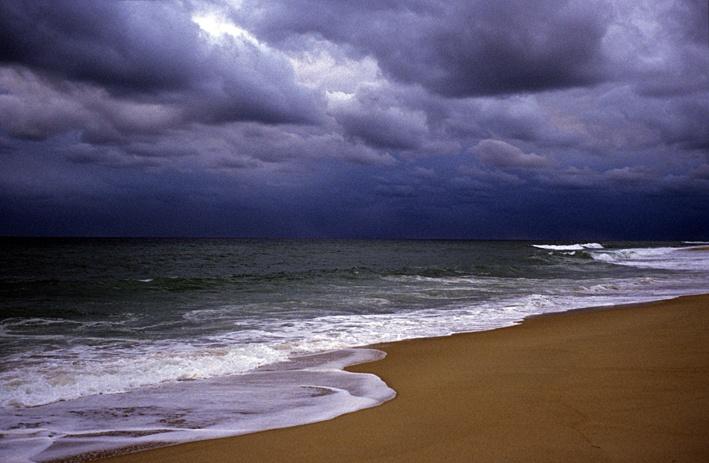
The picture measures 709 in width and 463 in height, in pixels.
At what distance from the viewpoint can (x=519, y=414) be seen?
4.33m

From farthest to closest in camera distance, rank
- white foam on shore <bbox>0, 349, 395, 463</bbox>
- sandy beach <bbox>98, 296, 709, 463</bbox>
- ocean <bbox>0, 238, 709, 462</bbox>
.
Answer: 1. ocean <bbox>0, 238, 709, 462</bbox>
2. white foam on shore <bbox>0, 349, 395, 463</bbox>
3. sandy beach <bbox>98, 296, 709, 463</bbox>

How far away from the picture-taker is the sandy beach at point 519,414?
355 centimetres

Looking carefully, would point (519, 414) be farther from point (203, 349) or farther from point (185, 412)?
point (203, 349)

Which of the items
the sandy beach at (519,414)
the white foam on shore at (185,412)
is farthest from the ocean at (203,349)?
the sandy beach at (519,414)

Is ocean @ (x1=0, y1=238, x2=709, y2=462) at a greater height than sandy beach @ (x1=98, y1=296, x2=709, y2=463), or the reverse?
sandy beach @ (x1=98, y1=296, x2=709, y2=463)

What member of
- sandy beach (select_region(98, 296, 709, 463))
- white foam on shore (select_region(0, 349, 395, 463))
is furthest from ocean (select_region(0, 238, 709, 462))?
sandy beach (select_region(98, 296, 709, 463))

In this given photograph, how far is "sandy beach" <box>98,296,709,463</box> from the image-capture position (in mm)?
3555

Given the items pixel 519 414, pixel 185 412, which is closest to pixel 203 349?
pixel 185 412

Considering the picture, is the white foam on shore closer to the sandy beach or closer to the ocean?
the ocean

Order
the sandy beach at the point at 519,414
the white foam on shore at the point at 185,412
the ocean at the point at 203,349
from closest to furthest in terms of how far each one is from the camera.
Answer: the sandy beach at the point at 519,414, the white foam on shore at the point at 185,412, the ocean at the point at 203,349

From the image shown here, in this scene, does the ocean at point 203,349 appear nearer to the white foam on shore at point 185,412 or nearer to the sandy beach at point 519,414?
Result: the white foam on shore at point 185,412

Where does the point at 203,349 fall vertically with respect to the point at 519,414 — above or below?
below

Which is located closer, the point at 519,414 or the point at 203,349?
the point at 519,414

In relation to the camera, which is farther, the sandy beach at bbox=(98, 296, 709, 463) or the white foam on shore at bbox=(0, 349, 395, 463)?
the white foam on shore at bbox=(0, 349, 395, 463)
